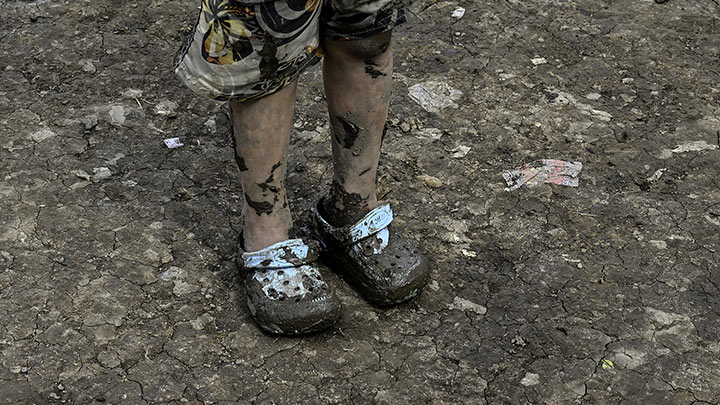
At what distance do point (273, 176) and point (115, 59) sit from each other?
1.38 metres

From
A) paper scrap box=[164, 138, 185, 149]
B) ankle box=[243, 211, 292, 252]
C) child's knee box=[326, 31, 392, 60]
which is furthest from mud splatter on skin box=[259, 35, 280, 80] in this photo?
paper scrap box=[164, 138, 185, 149]

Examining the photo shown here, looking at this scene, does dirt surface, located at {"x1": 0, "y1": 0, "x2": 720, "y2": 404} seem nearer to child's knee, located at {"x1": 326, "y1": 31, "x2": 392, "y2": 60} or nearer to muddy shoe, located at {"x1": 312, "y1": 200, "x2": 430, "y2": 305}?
muddy shoe, located at {"x1": 312, "y1": 200, "x2": 430, "y2": 305}

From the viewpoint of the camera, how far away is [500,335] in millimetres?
2145

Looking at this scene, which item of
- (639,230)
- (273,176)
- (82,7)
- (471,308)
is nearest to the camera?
(273,176)

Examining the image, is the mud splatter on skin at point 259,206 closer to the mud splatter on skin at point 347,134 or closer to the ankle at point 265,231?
the ankle at point 265,231

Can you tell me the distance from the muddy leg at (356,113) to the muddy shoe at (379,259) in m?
0.04

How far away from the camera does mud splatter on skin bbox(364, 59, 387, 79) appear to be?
6.49 ft

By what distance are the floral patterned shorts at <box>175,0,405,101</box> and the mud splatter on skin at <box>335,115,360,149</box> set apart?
20cm

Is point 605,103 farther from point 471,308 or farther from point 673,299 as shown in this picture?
point 471,308

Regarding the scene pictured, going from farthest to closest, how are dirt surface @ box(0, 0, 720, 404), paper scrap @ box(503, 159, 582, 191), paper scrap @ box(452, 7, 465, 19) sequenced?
1. paper scrap @ box(452, 7, 465, 19)
2. paper scrap @ box(503, 159, 582, 191)
3. dirt surface @ box(0, 0, 720, 404)

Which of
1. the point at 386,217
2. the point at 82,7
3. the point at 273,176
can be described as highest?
the point at 273,176

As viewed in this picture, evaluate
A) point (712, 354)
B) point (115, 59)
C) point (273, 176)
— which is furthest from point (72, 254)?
point (712, 354)

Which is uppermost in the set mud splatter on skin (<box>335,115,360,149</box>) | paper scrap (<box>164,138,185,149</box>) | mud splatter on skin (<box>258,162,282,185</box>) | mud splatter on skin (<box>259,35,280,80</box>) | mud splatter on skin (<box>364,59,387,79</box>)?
mud splatter on skin (<box>259,35,280,80</box>)

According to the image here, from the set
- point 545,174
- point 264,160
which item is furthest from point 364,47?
point 545,174
